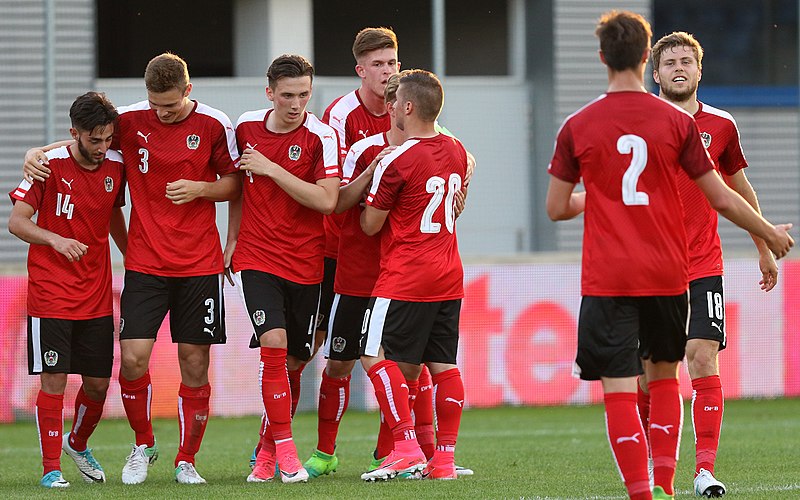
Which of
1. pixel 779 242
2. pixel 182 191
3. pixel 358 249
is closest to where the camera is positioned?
pixel 779 242

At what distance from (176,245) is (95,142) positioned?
2.31 feet

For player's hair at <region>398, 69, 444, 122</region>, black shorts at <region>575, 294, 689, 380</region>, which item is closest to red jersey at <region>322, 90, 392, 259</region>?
player's hair at <region>398, 69, 444, 122</region>

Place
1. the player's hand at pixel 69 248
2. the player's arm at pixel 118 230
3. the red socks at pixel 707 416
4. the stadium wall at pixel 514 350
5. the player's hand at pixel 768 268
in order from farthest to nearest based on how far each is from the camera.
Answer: the stadium wall at pixel 514 350, the player's arm at pixel 118 230, the player's hand at pixel 69 248, the player's hand at pixel 768 268, the red socks at pixel 707 416

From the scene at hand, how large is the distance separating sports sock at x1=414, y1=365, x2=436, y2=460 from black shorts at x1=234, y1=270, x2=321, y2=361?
0.69 meters

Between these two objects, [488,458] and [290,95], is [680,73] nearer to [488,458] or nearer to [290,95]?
[290,95]

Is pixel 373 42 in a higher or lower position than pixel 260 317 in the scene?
higher

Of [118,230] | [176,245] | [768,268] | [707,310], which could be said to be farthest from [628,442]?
[118,230]

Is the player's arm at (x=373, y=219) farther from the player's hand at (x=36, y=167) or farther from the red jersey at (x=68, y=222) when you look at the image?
the player's hand at (x=36, y=167)

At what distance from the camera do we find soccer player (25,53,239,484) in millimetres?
6836

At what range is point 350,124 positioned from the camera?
7387 millimetres

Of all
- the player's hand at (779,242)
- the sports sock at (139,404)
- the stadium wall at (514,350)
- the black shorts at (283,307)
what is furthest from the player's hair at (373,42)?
the stadium wall at (514,350)

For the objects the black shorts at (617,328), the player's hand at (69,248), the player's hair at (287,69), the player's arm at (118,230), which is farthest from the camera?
the player's arm at (118,230)

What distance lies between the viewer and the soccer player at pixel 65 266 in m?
6.88

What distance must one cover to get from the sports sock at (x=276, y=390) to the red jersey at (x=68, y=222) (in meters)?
1.09
